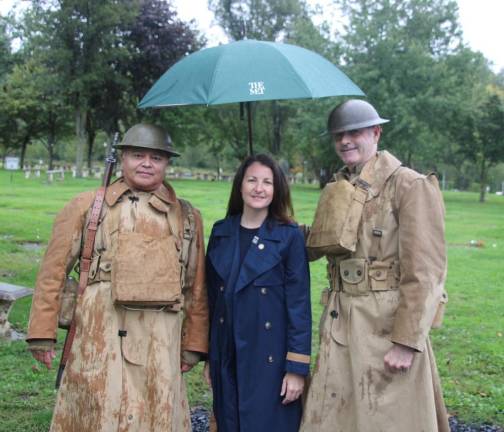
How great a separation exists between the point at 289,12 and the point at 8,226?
3794 centimetres

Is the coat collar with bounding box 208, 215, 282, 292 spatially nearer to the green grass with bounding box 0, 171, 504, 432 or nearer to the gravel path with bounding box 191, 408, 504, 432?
the gravel path with bounding box 191, 408, 504, 432

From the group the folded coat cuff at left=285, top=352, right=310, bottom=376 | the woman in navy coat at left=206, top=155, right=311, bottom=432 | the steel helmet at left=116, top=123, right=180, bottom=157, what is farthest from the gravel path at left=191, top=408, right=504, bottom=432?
the steel helmet at left=116, top=123, right=180, bottom=157

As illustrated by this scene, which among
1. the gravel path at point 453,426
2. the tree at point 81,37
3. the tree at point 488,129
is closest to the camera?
the gravel path at point 453,426

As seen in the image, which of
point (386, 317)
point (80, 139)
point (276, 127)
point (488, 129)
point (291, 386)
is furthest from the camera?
point (276, 127)

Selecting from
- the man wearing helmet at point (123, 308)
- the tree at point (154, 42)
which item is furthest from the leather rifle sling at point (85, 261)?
the tree at point (154, 42)

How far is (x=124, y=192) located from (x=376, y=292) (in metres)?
1.61

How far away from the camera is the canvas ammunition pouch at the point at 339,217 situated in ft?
11.7

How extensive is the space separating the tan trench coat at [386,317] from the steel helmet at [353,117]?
9.2 inches

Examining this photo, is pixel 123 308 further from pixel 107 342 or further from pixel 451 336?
pixel 451 336

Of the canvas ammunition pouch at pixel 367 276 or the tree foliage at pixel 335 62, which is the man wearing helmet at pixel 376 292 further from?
the tree foliage at pixel 335 62

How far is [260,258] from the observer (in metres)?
3.67

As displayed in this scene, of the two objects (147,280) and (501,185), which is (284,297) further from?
(501,185)

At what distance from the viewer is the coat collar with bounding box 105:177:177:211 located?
147 inches

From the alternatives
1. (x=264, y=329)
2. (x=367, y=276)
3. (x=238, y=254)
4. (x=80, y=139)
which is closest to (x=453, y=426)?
(x=367, y=276)
